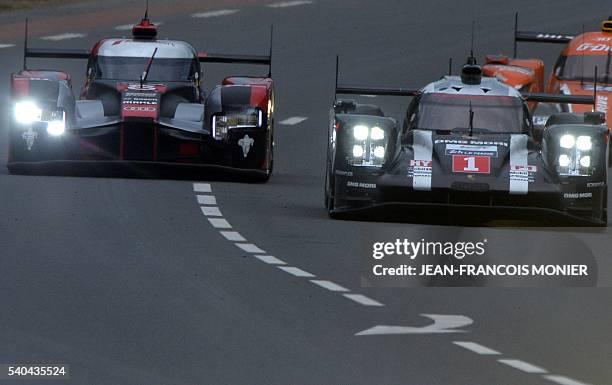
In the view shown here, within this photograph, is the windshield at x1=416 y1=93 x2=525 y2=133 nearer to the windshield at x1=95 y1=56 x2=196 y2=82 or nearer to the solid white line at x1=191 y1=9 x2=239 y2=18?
the windshield at x1=95 y1=56 x2=196 y2=82

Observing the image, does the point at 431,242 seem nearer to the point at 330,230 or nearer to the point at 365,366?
the point at 330,230

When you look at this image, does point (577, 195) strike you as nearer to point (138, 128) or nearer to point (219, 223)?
point (219, 223)

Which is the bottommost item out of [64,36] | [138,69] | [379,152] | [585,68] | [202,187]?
[202,187]

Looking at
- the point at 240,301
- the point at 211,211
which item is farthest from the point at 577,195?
the point at 240,301

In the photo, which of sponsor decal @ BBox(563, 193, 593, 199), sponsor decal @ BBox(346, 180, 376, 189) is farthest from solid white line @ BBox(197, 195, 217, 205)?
sponsor decal @ BBox(563, 193, 593, 199)

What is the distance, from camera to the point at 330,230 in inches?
704

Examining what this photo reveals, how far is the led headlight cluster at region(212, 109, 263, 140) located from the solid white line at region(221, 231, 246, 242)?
4416 mm

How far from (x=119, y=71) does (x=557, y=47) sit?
2165 centimetres

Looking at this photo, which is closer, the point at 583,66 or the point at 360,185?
the point at 360,185

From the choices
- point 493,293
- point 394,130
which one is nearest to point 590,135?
point 394,130

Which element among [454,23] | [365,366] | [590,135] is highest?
[454,23]

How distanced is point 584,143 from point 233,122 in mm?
4710

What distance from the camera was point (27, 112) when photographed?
21.7m

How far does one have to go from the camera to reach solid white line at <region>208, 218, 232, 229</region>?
1788cm
